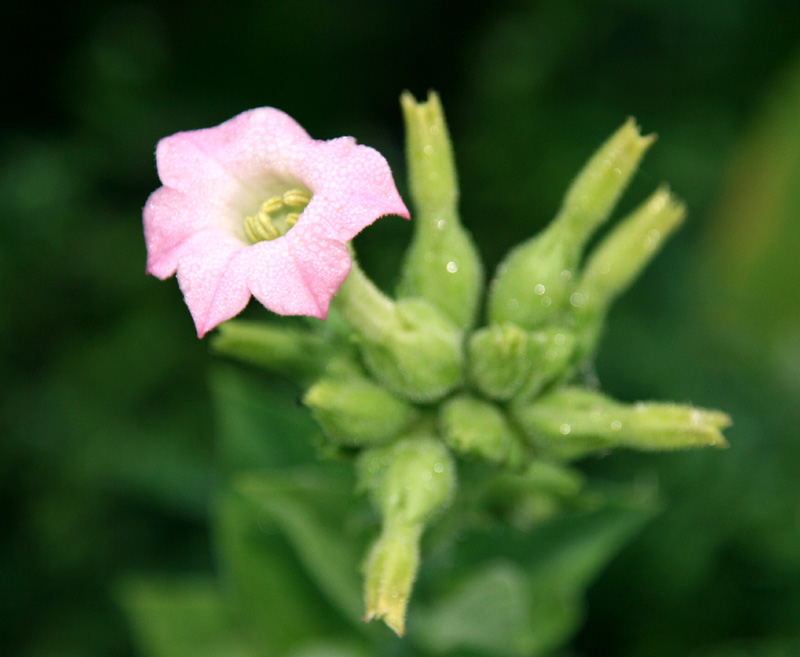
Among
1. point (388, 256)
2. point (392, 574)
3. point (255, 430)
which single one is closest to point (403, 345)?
point (392, 574)

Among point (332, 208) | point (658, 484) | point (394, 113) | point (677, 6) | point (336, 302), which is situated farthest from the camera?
point (394, 113)

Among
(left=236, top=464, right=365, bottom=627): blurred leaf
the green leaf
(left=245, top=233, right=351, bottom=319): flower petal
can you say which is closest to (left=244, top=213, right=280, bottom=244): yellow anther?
(left=245, top=233, right=351, bottom=319): flower petal

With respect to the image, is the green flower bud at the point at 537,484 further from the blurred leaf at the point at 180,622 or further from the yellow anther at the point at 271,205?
the blurred leaf at the point at 180,622

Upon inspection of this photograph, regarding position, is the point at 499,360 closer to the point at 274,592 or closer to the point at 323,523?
the point at 323,523

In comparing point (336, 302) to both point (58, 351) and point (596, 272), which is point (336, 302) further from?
point (58, 351)

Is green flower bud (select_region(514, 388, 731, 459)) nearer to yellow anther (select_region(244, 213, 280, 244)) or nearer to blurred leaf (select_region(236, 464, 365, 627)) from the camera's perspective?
blurred leaf (select_region(236, 464, 365, 627))

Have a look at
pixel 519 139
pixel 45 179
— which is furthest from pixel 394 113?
pixel 45 179
